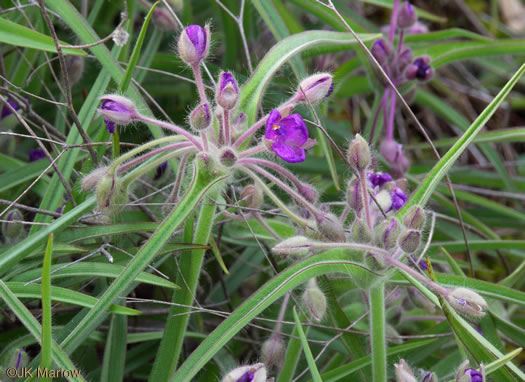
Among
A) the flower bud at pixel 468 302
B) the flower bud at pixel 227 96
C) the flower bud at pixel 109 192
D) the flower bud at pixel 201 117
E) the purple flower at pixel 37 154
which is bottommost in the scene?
the flower bud at pixel 468 302

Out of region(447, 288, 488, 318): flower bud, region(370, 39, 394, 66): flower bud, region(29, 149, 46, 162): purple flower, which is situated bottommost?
region(447, 288, 488, 318): flower bud

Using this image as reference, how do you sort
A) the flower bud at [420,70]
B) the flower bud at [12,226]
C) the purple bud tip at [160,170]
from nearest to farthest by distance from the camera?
the flower bud at [12,226] < the purple bud tip at [160,170] < the flower bud at [420,70]

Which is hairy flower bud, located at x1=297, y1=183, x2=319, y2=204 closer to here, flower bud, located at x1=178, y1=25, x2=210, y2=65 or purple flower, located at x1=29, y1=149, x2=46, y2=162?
flower bud, located at x1=178, y1=25, x2=210, y2=65

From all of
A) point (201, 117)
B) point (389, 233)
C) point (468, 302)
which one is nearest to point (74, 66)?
point (201, 117)

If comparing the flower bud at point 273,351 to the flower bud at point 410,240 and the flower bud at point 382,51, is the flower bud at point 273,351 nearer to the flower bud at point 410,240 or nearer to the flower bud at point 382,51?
the flower bud at point 410,240

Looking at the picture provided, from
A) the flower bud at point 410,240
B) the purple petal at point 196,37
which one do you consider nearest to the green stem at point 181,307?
the purple petal at point 196,37

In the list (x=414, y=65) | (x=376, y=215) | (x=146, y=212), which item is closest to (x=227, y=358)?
(x=146, y=212)

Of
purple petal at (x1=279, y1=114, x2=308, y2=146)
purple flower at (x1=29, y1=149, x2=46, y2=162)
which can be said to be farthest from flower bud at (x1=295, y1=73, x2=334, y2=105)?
purple flower at (x1=29, y1=149, x2=46, y2=162)
